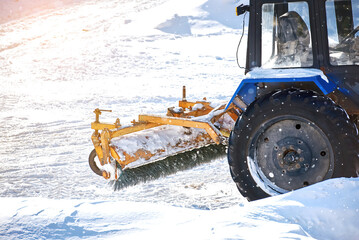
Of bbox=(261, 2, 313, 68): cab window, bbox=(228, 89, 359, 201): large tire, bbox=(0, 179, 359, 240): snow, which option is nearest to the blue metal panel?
bbox=(228, 89, 359, 201): large tire

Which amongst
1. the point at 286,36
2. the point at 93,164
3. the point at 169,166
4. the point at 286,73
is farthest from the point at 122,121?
the point at 286,73

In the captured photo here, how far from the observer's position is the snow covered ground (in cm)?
276

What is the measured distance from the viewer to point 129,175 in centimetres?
468

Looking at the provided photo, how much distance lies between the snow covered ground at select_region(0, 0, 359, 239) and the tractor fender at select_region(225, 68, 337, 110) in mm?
903

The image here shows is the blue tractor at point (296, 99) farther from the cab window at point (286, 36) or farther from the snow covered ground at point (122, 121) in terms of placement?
the snow covered ground at point (122, 121)

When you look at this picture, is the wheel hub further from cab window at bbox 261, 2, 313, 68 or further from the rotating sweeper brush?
the rotating sweeper brush

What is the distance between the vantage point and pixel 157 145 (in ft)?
15.8

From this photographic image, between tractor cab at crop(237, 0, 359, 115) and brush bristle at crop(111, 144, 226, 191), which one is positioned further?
brush bristle at crop(111, 144, 226, 191)

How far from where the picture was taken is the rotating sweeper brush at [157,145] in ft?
15.3

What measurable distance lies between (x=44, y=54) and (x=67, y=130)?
415 inches

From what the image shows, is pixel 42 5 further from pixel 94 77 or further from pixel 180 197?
pixel 180 197

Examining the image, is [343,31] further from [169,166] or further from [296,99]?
[169,166]

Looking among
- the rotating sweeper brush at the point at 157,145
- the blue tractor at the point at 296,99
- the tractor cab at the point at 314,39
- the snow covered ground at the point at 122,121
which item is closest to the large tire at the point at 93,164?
the rotating sweeper brush at the point at 157,145

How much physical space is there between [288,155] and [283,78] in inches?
25.5
